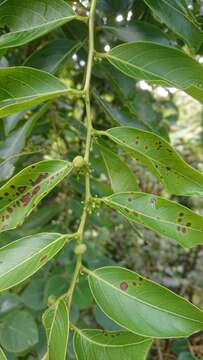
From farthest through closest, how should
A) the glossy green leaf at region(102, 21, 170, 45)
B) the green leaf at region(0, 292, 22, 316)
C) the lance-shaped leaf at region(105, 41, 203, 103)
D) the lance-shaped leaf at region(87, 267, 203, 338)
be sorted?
1. the green leaf at region(0, 292, 22, 316)
2. the glossy green leaf at region(102, 21, 170, 45)
3. the lance-shaped leaf at region(105, 41, 203, 103)
4. the lance-shaped leaf at region(87, 267, 203, 338)

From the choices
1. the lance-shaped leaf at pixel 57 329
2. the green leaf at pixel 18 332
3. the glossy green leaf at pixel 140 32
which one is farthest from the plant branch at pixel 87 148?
the green leaf at pixel 18 332

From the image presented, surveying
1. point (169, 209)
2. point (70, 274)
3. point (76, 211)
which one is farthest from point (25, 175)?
point (76, 211)

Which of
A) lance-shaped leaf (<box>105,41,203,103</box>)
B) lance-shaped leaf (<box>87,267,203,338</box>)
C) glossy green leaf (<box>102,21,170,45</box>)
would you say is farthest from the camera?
glossy green leaf (<box>102,21,170,45</box>)

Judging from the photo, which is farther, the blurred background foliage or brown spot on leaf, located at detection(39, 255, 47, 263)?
the blurred background foliage

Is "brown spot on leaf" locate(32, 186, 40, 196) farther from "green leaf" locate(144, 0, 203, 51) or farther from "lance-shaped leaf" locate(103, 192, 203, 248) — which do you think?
"green leaf" locate(144, 0, 203, 51)

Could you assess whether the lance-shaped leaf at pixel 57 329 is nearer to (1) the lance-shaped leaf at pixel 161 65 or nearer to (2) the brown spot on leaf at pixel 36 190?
(2) the brown spot on leaf at pixel 36 190

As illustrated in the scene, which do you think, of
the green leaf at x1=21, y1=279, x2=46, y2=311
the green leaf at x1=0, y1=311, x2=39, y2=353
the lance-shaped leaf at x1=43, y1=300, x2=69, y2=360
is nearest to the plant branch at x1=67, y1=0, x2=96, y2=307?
the lance-shaped leaf at x1=43, y1=300, x2=69, y2=360
